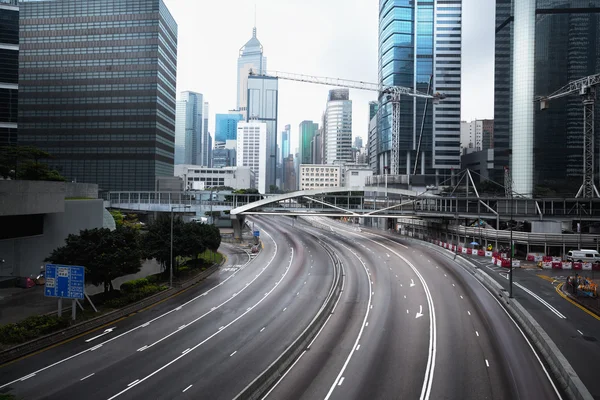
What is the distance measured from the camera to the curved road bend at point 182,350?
17938 millimetres

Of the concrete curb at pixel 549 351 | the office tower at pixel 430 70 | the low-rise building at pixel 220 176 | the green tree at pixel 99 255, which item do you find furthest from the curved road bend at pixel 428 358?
the low-rise building at pixel 220 176

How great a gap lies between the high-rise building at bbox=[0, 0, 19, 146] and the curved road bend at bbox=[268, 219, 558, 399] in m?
68.2

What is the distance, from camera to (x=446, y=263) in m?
51.2

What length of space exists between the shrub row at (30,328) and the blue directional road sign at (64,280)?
160 cm

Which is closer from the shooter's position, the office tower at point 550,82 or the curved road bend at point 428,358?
the curved road bend at point 428,358

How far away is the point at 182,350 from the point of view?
22609 mm

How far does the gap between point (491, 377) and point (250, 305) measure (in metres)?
19.0

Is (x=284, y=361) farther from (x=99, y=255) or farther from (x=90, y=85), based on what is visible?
(x=90, y=85)

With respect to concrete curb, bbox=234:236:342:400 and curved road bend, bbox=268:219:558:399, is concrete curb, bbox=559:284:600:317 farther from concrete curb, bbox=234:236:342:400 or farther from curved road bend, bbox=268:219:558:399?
concrete curb, bbox=234:236:342:400

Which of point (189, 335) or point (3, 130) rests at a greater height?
point (3, 130)

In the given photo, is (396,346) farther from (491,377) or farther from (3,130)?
(3,130)

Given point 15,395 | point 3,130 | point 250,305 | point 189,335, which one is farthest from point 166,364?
point 3,130

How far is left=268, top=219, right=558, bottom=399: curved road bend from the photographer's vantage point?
18.0 metres

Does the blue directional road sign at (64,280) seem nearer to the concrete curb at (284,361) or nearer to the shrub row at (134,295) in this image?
the shrub row at (134,295)
